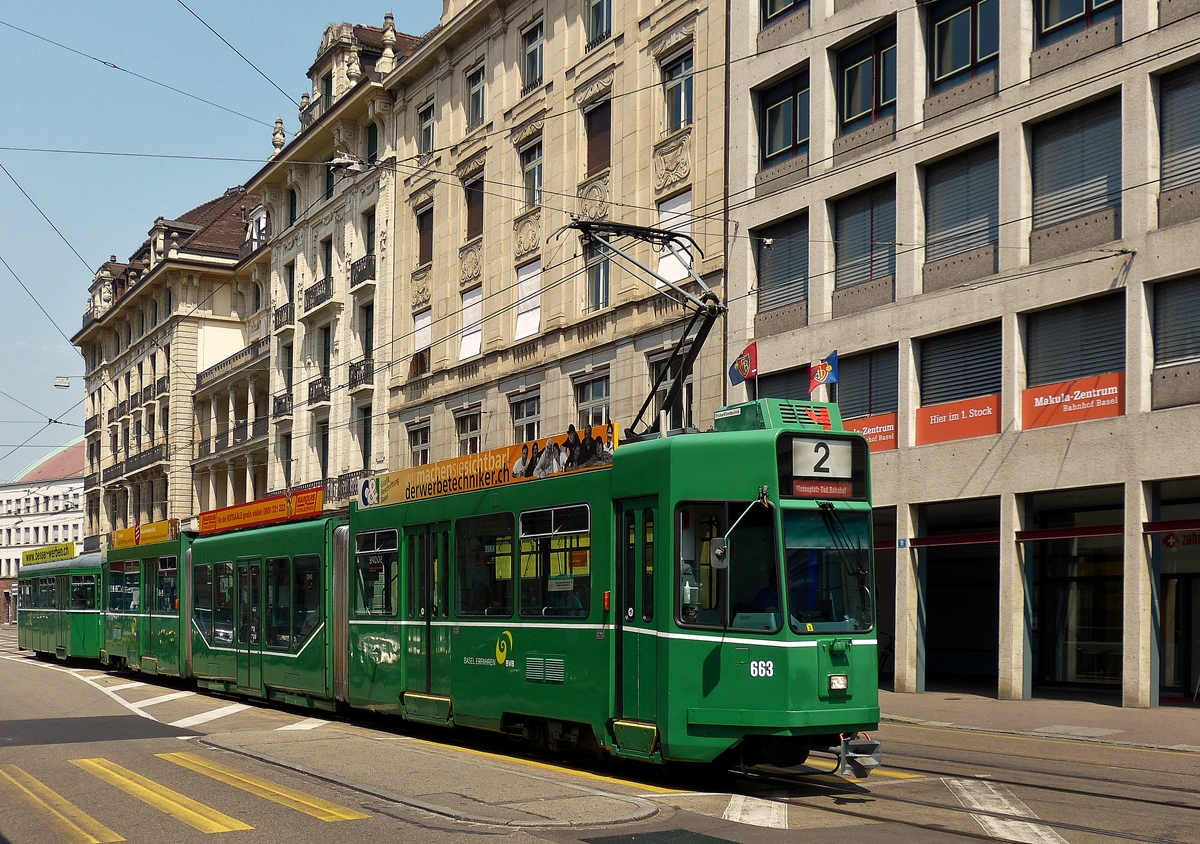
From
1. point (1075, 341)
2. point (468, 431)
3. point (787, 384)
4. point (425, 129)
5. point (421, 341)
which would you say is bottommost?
point (468, 431)

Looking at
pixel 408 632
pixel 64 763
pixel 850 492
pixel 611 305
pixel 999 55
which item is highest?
pixel 999 55

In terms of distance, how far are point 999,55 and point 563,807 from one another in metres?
17.8

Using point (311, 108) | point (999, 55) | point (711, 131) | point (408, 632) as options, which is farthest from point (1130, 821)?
point (311, 108)

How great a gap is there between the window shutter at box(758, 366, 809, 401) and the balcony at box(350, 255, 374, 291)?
2032 cm

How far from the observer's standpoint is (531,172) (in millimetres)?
37625

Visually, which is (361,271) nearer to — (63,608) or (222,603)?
(63,608)

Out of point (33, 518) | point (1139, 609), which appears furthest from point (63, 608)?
point (33, 518)

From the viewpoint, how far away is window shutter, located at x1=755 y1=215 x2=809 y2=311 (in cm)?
2872

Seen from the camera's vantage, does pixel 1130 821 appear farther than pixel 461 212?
No

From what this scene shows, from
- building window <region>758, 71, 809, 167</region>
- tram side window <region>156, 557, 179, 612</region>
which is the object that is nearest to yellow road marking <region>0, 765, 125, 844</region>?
tram side window <region>156, 557, 179, 612</region>

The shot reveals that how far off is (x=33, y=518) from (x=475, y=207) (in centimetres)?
8913

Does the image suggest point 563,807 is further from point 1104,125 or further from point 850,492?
point 1104,125

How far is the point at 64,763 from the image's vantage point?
14.7m

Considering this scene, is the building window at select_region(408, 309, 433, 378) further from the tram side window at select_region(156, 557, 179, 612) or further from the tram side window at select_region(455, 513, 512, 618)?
the tram side window at select_region(455, 513, 512, 618)
